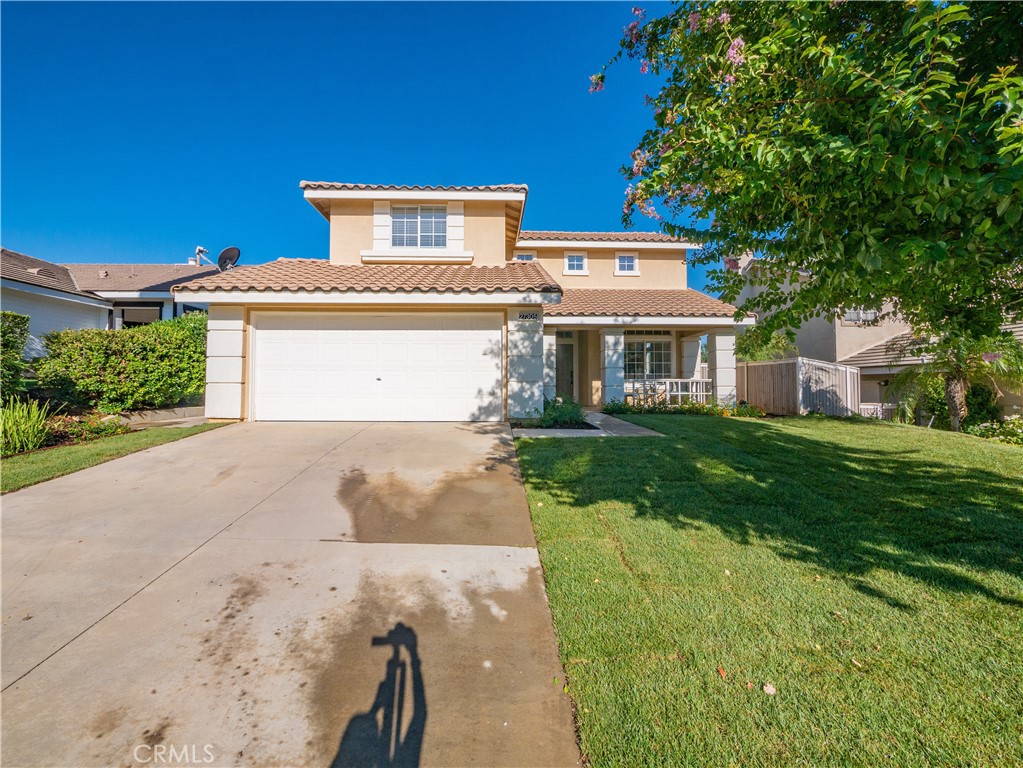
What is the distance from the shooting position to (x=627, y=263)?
669 inches

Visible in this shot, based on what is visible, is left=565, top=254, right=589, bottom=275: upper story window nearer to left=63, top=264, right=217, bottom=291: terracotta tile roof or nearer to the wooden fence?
the wooden fence

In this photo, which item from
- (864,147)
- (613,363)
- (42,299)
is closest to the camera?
(864,147)

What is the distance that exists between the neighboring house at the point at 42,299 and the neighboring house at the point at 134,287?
1.31ft

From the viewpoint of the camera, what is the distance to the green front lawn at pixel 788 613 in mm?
1904

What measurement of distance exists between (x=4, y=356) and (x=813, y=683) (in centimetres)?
1229

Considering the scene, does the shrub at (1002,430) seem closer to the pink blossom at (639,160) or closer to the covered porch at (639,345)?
the covered porch at (639,345)

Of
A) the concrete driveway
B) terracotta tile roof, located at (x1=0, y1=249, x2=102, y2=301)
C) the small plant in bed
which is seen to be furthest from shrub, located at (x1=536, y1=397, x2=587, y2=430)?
terracotta tile roof, located at (x1=0, y1=249, x2=102, y2=301)

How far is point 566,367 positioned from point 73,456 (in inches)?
509

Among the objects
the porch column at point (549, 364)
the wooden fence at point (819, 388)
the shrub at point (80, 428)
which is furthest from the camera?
the wooden fence at point (819, 388)

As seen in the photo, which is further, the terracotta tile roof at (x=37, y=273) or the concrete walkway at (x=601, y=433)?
the terracotta tile roof at (x=37, y=273)

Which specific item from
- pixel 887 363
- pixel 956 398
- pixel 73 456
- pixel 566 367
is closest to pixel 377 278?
pixel 73 456

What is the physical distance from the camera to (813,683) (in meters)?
2.18

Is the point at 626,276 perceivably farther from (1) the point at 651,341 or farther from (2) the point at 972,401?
(2) the point at 972,401

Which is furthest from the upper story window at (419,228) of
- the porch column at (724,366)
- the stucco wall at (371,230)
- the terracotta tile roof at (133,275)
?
the terracotta tile roof at (133,275)
